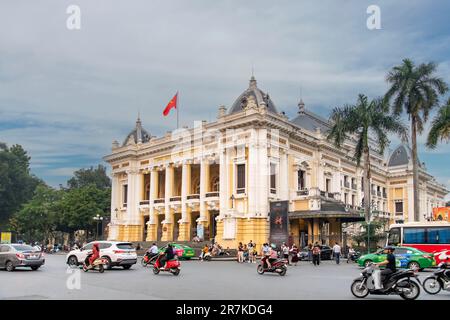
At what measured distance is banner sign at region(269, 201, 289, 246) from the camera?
127 feet

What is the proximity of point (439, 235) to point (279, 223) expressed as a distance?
1299 centimetres

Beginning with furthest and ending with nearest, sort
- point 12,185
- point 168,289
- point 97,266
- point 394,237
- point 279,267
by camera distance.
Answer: point 12,185 → point 394,237 → point 97,266 → point 279,267 → point 168,289

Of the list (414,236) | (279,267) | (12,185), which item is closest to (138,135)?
(12,185)

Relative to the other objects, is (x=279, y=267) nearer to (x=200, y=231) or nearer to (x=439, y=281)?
(x=439, y=281)

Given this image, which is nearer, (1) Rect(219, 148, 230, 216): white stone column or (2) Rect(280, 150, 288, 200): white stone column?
(1) Rect(219, 148, 230, 216): white stone column

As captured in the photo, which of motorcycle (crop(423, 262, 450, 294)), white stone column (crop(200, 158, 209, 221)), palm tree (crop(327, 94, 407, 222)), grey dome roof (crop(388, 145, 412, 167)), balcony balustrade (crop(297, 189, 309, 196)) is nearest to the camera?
motorcycle (crop(423, 262, 450, 294))

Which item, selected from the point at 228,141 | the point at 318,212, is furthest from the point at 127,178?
the point at 318,212

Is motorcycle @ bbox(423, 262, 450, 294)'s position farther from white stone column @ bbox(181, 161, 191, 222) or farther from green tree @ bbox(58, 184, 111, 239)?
green tree @ bbox(58, 184, 111, 239)

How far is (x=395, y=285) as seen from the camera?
13.3 m

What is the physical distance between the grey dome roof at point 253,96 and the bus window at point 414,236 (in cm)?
1898

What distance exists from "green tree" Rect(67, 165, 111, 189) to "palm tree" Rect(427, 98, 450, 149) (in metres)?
73.5

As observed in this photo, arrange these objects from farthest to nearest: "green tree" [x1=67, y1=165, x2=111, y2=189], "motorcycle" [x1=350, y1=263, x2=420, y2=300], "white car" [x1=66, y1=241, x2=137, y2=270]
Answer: "green tree" [x1=67, y1=165, x2=111, y2=189] → "white car" [x1=66, y1=241, x2=137, y2=270] → "motorcycle" [x1=350, y1=263, x2=420, y2=300]

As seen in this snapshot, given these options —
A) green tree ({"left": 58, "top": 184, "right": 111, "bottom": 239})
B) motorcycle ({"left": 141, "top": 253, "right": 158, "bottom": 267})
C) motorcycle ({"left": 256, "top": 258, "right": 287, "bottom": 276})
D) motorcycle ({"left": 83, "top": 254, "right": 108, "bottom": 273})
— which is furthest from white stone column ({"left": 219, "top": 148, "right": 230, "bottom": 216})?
green tree ({"left": 58, "top": 184, "right": 111, "bottom": 239})
